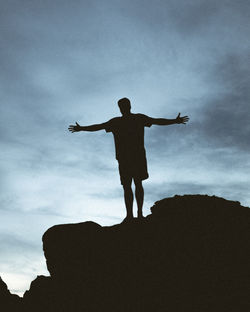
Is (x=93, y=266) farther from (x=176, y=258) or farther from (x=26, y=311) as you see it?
(x=26, y=311)

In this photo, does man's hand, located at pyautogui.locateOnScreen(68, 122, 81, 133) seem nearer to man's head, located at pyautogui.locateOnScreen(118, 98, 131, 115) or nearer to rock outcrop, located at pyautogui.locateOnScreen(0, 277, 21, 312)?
man's head, located at pyautogui.locateOnScreen(118, 98, 131, 115)

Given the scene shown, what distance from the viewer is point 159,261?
402 inches

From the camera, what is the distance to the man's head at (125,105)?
37.2ft

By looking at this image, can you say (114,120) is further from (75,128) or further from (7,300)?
(7,300)

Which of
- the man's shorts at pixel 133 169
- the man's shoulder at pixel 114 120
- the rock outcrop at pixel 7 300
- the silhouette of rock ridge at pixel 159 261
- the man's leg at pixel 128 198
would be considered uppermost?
the man's shoulder at pixel 114 120

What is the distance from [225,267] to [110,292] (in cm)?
312

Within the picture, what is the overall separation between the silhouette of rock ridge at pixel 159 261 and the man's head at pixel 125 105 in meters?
3.03

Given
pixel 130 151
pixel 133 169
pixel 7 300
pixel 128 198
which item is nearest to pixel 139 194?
pixel 128 198

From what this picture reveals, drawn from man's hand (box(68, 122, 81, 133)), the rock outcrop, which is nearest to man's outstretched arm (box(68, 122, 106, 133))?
man's hand (box(68, 122, 81, 133))

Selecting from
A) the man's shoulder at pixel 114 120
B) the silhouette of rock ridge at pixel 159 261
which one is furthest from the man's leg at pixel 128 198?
the man's shoulder at pixel 114 120

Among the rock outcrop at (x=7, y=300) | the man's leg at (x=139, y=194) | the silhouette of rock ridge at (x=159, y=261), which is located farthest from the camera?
the rock outcrop at (x=7, y=300)

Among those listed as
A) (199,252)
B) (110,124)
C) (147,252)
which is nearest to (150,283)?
(147,252)

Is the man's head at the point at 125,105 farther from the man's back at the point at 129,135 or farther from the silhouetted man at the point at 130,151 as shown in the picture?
the man's back at the point at 129,135

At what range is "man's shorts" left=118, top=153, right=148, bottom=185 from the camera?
442 inches
